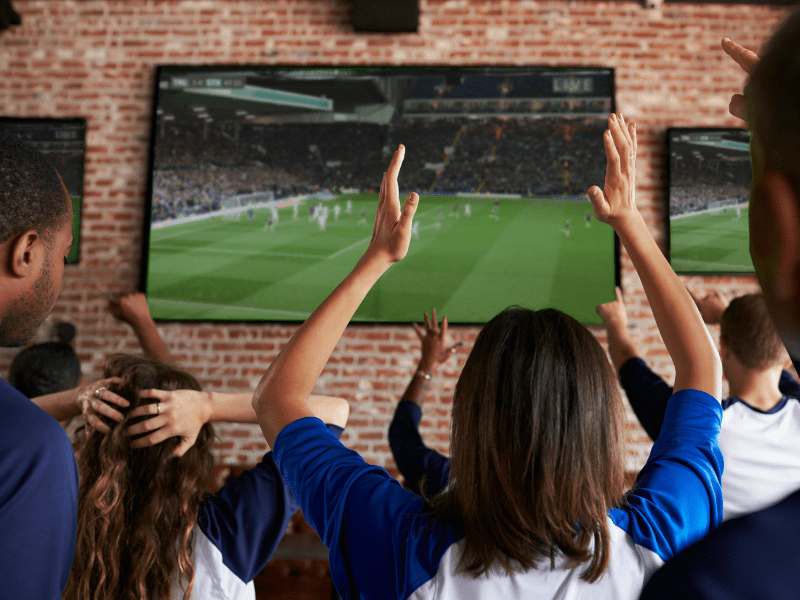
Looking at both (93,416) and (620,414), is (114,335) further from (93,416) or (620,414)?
(620,414)

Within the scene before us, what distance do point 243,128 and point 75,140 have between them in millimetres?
1192

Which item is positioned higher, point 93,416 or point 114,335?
point 93,416

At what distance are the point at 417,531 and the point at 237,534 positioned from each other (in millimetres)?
688

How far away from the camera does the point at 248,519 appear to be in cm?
125

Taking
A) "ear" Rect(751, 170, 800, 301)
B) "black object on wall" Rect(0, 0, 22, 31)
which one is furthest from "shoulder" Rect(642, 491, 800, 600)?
"black object on wall" Rect(0, 0, 22, 31)

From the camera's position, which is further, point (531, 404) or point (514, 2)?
point (514, 2)

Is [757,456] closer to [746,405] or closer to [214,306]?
[746,405]

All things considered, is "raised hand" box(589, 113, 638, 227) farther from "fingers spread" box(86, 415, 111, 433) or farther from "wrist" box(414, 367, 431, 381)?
"fingers spread" box(86, 415, 111, 433)

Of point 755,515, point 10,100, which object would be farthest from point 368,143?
point 755,515

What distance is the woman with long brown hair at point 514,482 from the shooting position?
74 cm

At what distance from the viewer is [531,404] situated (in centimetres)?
80

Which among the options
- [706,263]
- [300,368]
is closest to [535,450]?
[300,368]

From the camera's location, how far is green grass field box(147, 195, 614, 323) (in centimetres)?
343

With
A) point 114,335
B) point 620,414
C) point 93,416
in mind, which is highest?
point 620,414
